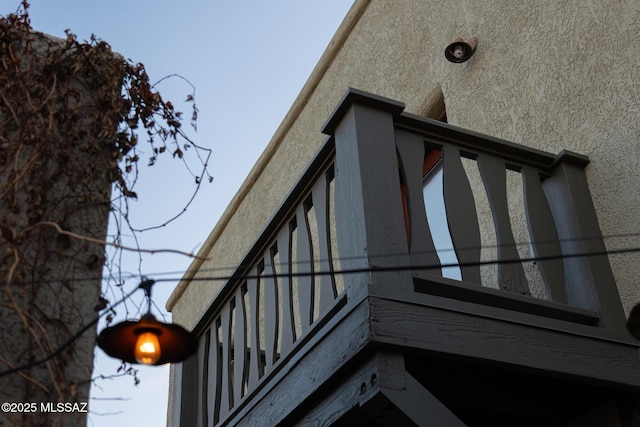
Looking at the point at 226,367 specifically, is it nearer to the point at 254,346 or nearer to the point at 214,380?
the point at 214,380

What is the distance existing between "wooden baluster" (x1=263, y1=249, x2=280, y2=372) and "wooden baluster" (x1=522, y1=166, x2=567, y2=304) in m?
1.32

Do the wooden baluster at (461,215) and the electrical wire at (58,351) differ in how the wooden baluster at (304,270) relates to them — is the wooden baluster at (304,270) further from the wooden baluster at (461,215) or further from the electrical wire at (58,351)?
the electrical wire at (58,351)

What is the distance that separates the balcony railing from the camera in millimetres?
3480

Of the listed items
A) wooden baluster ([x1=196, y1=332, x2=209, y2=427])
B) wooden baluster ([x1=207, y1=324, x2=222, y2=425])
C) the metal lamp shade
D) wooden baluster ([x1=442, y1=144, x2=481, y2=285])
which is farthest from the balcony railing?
the metal lamp shade

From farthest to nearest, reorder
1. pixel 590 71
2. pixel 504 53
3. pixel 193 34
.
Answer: pixel 193 34 < pixel 504 53 < pixel 590 71

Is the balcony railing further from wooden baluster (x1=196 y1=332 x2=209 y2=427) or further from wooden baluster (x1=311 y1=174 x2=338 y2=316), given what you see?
wooden baluster (x1=196 y1=332 x2=209 y2=427)

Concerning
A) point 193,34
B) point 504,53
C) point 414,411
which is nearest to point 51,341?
point 414,411

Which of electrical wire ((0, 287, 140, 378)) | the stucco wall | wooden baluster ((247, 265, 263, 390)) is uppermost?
the stucco wall

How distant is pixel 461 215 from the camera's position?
3.92 m

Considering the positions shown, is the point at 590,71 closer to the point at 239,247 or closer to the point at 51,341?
the point at 51,341

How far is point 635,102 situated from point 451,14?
7.03 ft

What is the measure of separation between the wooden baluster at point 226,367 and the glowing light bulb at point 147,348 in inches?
69.2

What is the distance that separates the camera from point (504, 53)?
17.9ft

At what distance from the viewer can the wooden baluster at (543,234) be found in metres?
4.05
